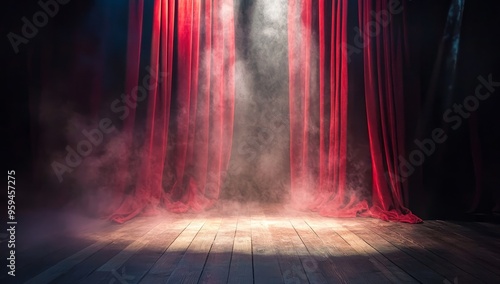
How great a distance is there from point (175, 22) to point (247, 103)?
1.08 meters

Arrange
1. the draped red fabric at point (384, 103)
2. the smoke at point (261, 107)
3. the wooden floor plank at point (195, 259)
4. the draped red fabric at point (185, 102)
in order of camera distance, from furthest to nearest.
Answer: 1. the smoke at point (261, 107)
2. the draped red fabric at point (185, 102)
3. the draped red fabric at point (384, 103)
4. the wooden floor plank at point (195, 259)

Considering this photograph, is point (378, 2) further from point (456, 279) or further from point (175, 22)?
point (456, 279)

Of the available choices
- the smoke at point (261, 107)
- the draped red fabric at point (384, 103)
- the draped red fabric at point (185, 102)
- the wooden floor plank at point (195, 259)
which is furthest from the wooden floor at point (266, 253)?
the smoke at point (261, 107)

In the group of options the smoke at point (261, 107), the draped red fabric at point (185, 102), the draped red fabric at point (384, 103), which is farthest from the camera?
the smoke at point (261, 107)

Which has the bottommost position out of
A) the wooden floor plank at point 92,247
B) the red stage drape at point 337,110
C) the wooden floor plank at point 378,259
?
the wooden floor plank at point 92,247

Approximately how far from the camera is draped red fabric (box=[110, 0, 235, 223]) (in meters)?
3.53

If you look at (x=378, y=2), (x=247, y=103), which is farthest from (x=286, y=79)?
(x=378, y=2)

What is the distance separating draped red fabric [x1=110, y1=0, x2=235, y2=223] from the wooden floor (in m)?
0.62

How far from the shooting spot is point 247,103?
416 cm

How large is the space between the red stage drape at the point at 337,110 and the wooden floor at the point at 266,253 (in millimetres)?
470

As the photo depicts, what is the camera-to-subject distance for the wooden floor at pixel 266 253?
5.23 ft

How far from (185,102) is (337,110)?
141 centimetres

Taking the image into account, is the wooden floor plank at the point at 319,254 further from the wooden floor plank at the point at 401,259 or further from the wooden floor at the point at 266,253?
the wooden floor plank at the point at 401,259

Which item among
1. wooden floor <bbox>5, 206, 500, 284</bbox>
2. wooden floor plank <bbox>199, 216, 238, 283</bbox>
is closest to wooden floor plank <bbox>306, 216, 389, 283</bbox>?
wooden floor <bbox>5, 206, 500, 284</bbox>
